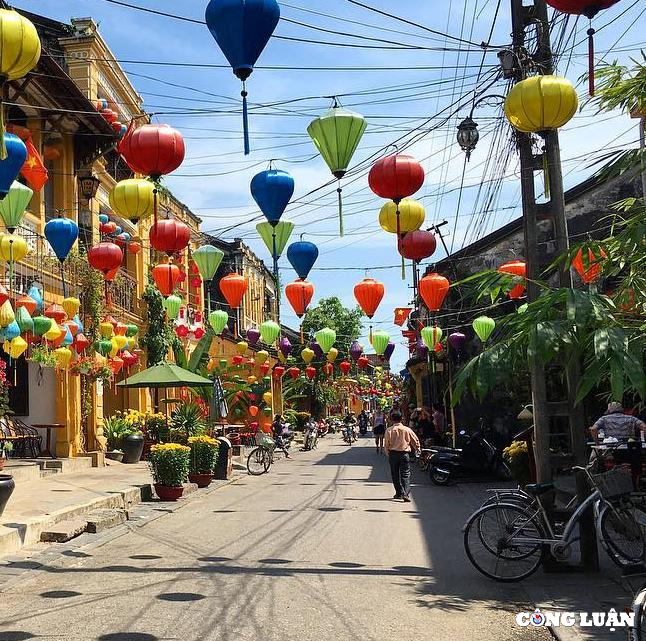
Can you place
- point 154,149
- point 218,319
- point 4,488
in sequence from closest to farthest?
point 154,149, point 4,488, point 218,319

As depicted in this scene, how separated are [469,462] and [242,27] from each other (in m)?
13.8

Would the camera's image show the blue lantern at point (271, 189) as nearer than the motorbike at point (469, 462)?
Yes

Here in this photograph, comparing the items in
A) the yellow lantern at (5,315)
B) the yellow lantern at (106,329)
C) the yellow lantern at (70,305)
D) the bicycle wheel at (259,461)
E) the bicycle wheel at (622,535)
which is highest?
the yellow lantern at (70,305)

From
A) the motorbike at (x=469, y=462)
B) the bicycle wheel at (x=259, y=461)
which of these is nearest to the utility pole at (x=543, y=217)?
the motorbike at (x=469, y=462)

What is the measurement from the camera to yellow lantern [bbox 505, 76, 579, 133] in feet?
24.3

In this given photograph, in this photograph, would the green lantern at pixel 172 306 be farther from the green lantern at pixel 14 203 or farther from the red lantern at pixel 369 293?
the green lantern at pixel 14 203

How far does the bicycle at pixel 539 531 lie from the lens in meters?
7.71

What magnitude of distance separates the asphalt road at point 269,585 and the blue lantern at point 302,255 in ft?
13.3

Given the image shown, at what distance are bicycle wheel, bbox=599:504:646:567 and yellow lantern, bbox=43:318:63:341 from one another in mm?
11963

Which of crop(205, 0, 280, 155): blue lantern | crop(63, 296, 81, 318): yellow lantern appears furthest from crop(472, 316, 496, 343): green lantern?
crop(205, 0, 280, 155): blue lantern

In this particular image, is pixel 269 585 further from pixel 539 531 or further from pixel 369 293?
pixel 369 293

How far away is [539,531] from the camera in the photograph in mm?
7973

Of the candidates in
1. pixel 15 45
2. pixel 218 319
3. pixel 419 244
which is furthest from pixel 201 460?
pixel 15 45

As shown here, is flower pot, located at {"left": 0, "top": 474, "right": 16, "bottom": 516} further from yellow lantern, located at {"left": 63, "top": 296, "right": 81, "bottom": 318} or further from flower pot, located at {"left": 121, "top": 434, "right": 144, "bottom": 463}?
flower pot, located at {"left": 121, "top": 434, "right": 144, "bottom": 463}
